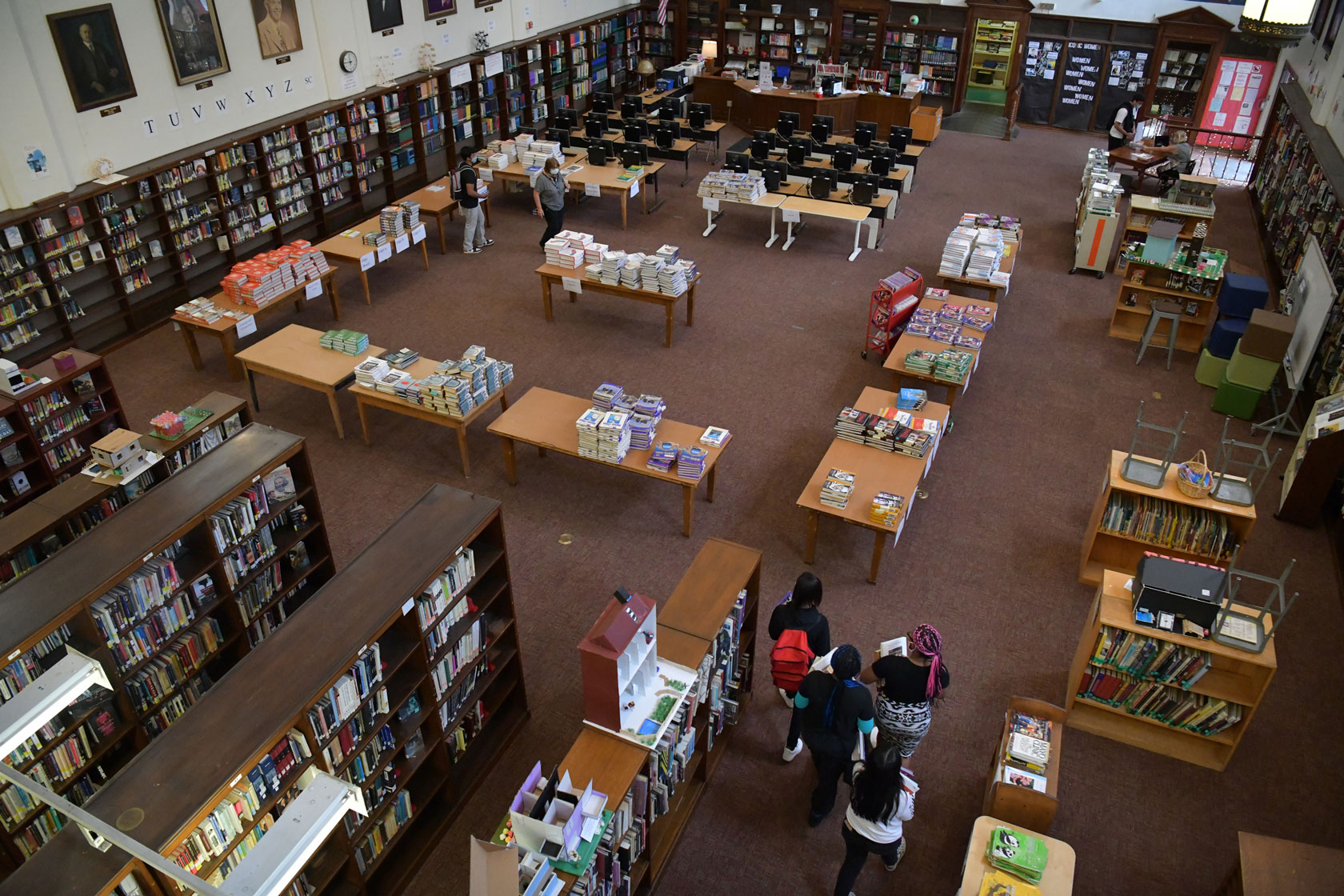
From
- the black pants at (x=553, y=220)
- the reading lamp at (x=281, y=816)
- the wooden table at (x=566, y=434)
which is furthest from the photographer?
the black pants at (x=553, y=220)

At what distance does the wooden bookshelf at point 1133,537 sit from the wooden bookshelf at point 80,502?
23.7 ft

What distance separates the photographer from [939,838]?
5852 mm

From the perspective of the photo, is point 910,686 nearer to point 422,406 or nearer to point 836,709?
point 836,709

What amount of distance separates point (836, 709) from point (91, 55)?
35.6ft

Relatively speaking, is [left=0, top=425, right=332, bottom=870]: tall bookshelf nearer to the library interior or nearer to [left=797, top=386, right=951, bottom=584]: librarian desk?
the library interior

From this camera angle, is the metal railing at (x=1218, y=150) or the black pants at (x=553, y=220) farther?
the metal railing at (x=1218, y=150)

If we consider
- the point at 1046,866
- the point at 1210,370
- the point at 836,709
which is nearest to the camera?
the point at 1046,866

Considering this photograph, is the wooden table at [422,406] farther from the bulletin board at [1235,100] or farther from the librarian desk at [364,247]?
the bulletin board at [1235,100]

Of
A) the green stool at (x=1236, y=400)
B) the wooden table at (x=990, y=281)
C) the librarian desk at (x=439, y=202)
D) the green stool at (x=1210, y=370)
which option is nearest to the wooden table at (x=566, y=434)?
the wooden table at (x=990, y=281)

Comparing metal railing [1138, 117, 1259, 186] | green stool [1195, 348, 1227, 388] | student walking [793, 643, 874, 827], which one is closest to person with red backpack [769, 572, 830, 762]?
student walking [793, 643, 874, 827]

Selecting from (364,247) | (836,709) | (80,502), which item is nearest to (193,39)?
(364,247)

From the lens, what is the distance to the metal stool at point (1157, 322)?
1074 centimetres

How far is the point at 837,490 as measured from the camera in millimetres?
7602

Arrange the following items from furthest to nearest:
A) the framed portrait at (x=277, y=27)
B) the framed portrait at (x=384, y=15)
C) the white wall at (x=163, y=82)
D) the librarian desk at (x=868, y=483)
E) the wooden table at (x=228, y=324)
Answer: the framed portrait at (x=384, y=15), the framed portrait at (x=277, y=27), the wooden table at (x=228, y=324), the white wall at (x=163, y=82), the librarian desk at (x=868, y=483)
